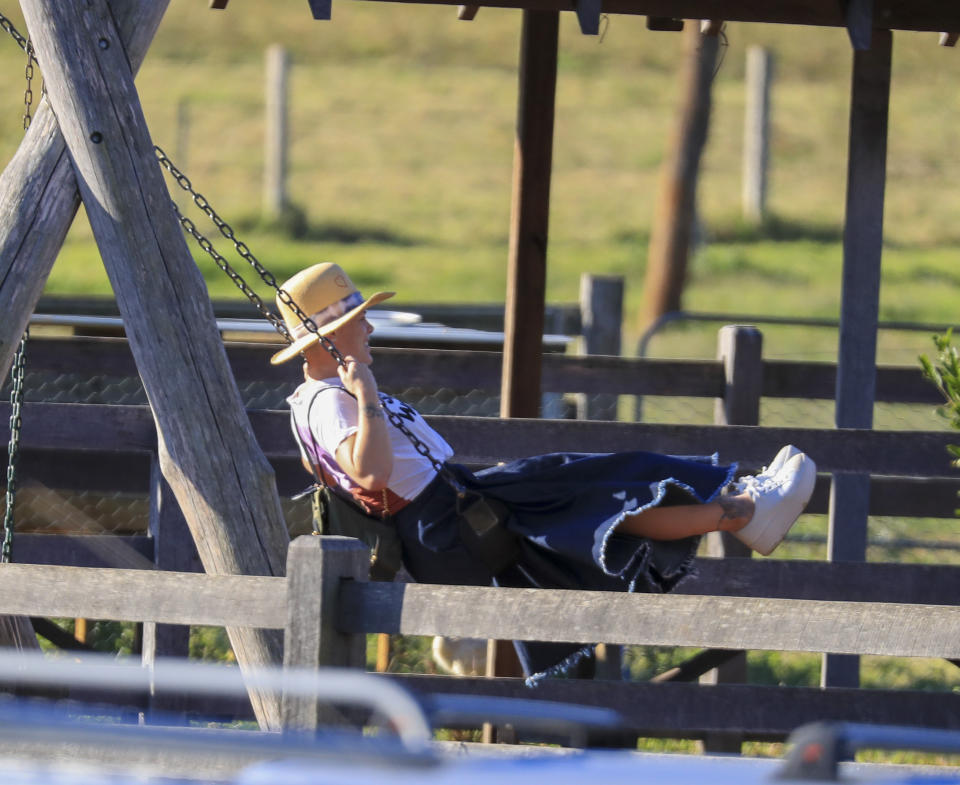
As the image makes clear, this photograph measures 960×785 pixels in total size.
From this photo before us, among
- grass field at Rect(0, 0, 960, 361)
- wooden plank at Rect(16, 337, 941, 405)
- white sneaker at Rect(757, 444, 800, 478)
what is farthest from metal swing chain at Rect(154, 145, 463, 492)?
grass field at Rect(0, 0, 960, 361)

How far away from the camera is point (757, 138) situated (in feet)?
107

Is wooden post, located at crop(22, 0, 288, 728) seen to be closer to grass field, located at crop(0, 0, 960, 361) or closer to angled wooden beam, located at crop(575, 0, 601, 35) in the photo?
angled wooden beam, located at crop(575, 0, 601, 35)

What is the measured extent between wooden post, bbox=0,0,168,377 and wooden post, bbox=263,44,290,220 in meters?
26.3

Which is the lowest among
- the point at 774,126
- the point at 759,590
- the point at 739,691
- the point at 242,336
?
the point at 739,691

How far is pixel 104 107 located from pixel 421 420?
1.22m

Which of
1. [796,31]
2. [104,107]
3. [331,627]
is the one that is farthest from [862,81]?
[796,31]

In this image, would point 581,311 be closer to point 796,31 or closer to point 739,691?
point 739,691

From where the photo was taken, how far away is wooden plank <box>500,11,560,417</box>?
5.46 m

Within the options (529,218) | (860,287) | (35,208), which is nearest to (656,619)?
(35,208)

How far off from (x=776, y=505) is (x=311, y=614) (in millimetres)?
1577

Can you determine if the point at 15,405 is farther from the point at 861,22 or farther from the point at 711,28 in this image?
the point at 711,28

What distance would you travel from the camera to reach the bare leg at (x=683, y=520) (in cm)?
399

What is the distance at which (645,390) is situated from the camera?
643cm

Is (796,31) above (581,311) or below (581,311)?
above
